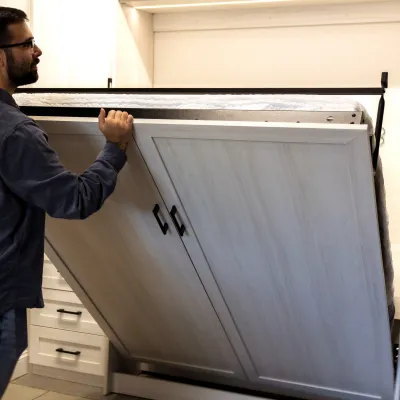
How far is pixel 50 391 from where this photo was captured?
2.62 m

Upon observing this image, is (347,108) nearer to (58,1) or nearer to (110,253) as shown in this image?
(110,253)

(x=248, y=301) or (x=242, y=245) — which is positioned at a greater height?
(x=242, y=245)

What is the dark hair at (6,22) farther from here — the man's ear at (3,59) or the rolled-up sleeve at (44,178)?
the rolled-up sleeve at (44,178)

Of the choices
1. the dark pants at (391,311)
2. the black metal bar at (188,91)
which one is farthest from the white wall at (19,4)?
the dark pants at (391,311)

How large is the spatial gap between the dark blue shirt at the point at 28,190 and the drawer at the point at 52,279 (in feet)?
3.70

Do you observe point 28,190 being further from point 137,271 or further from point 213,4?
point 213,4

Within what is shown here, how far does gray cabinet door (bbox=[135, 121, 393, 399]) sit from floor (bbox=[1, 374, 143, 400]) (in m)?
0.89

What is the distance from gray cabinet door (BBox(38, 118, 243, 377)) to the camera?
1.60 meters

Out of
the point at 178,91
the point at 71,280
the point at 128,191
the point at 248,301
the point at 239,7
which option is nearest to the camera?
the point at 178,91

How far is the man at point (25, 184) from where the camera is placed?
138cm

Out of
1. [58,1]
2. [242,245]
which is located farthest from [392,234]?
[58,1]

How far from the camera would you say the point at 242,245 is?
165 cm

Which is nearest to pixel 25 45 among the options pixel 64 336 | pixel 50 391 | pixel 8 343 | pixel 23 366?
pixel 8 343

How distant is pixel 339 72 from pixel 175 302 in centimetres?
122
